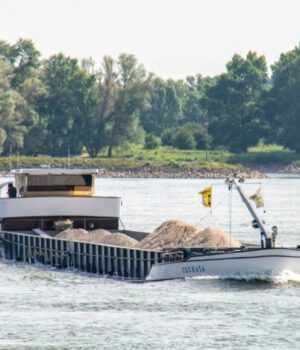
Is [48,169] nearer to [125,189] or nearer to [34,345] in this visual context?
[34,345]

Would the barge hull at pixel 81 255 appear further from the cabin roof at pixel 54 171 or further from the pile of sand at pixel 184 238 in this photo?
the cabin roof at pixel 54 171

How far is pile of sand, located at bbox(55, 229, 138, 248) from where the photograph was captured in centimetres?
6025

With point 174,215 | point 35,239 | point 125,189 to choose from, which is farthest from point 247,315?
point 125,189

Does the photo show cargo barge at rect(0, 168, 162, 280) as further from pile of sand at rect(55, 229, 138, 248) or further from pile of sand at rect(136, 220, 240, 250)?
pile of sand at rect(136, 220, 240, 250)

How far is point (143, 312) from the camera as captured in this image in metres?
47.8

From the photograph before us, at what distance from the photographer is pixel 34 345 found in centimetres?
4219

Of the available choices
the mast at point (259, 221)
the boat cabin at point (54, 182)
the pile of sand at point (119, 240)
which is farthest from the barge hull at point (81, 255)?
the mast at point (259, 221)

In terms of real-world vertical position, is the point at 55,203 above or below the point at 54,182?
below

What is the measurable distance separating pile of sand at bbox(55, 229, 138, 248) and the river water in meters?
2.18

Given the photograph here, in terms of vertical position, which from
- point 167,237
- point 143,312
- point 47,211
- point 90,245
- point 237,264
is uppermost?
point 47,211

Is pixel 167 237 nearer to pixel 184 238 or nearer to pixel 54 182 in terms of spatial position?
pixel 184 238

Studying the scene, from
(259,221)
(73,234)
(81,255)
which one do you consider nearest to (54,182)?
(73,234)

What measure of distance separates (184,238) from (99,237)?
5.88 metres

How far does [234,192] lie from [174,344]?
115 m
